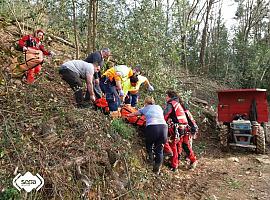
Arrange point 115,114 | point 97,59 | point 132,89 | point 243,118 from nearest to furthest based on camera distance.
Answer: point 115,114 → point 97,59 → point 132,89 → point 243,118

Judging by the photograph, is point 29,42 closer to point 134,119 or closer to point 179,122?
point 134,119

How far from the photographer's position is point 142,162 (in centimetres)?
662

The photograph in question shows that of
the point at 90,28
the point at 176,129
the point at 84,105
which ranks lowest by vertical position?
the point at 176,129

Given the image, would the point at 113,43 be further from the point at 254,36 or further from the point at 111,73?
the point at 254,36

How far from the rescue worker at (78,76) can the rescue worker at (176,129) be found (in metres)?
1.92

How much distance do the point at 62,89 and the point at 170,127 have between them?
2607 millimetres

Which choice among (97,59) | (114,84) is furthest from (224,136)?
(97,59)

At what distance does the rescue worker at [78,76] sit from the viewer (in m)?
6.67

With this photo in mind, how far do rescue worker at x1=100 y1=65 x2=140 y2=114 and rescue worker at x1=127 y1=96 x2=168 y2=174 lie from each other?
634 millimetres

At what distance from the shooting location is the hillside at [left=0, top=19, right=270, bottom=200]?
4.15m

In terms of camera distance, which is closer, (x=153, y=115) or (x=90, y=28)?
(x=153, y=115)

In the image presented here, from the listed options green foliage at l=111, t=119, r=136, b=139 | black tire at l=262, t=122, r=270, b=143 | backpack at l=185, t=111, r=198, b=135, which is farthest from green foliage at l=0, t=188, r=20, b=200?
black tire at l=262, t=122, r=270, b=143

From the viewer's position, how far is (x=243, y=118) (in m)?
10.2

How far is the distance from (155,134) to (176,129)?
0.92 metres
